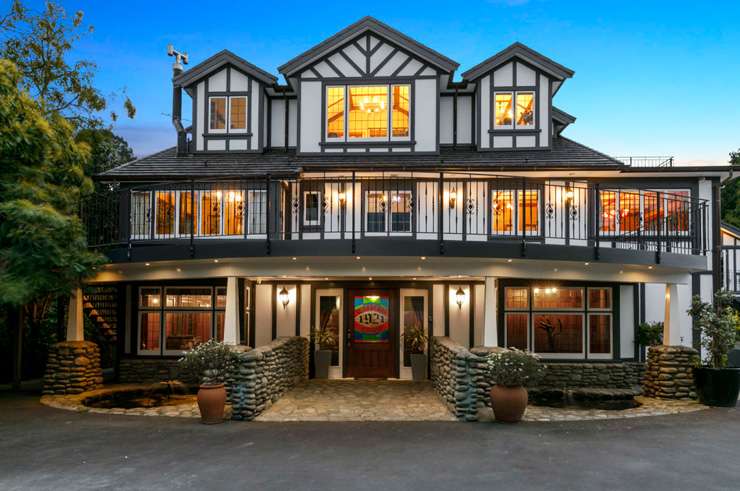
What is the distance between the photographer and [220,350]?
10281mm

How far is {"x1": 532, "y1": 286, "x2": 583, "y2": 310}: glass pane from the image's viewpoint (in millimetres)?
15305

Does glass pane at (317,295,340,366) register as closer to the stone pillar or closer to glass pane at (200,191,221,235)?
glass pane at (200,191,221,235)

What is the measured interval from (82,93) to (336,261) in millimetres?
10798

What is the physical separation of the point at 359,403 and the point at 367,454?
402cm

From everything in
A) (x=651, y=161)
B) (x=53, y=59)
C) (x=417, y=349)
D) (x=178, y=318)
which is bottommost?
(x=417, y=349)

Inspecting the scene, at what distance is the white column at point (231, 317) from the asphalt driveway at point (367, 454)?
1.87m

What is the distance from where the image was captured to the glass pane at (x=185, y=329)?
15.8 meters

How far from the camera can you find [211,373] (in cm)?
1013

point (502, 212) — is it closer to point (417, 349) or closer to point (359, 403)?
point (417, 349)

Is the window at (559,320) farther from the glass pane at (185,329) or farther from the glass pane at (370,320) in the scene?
the glass pane at (185,329)

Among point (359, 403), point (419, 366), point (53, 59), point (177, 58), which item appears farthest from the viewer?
point (177, 58)

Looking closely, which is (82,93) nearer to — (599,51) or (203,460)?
(203,460)

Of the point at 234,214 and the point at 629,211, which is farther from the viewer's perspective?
the point at 629,211

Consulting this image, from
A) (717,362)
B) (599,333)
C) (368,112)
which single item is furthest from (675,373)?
(368,112)
